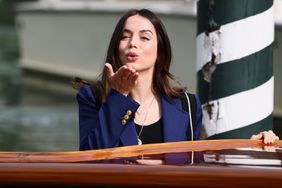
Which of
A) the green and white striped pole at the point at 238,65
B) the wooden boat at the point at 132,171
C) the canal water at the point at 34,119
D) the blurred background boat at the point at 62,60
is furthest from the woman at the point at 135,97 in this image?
the canal water at the point at 34,119

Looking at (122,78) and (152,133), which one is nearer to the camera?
(122,78)

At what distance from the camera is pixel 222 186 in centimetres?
199

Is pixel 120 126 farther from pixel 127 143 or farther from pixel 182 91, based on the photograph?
pixel 182 91

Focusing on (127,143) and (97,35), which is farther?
(97,35)

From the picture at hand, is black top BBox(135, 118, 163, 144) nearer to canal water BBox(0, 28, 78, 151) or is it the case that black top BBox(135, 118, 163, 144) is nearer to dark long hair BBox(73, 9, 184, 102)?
dark long hair BBox(73, 9, 184, 102)

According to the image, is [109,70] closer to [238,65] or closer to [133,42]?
[133,42]

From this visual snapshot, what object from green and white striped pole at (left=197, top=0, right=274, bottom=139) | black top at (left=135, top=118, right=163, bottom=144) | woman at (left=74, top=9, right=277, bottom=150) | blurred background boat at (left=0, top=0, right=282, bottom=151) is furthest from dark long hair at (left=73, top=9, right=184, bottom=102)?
blurred background boat at (left=0, top=0, right=282, bottom=151)

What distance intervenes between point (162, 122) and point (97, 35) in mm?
9410

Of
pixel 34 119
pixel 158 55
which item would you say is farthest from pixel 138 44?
pixel 34 119

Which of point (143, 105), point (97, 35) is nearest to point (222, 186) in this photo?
point (143, 105)

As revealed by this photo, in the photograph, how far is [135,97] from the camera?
2826 millimetres

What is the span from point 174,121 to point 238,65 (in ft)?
2.85

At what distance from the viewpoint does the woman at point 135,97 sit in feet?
8.59

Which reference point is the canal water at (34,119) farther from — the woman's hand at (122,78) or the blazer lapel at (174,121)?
the woman's hand at (122,78)
